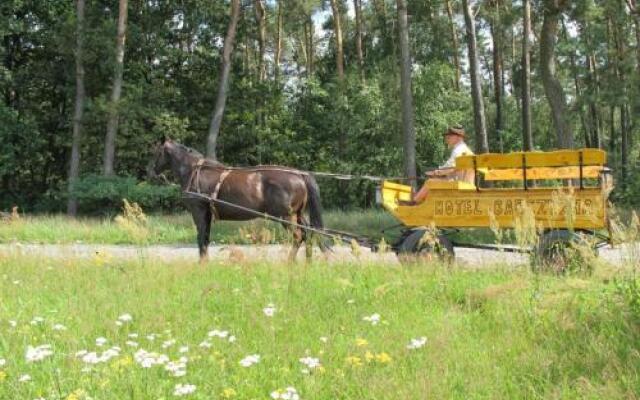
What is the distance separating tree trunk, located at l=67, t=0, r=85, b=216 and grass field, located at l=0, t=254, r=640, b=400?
1849cm

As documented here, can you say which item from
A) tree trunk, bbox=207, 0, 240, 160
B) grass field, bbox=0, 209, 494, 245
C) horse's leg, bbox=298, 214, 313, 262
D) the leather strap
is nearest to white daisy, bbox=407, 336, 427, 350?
horse's leg, bbox=298, 214, 313, 262

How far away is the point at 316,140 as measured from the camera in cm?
3198

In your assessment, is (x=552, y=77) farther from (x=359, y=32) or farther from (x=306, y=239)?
(x=359, y=32)

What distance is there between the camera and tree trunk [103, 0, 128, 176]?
2436 centimetres

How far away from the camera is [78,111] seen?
26.5 m

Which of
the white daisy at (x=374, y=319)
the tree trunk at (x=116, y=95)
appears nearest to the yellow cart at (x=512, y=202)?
the white daisy at (x=374, y=319)

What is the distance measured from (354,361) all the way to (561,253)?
3.98 m

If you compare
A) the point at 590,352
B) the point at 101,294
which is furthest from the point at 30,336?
the point at 590,352

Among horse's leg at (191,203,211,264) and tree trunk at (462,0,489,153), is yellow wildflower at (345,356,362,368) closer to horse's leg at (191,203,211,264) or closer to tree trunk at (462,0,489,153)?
horse's leg at (191,203,211,264)

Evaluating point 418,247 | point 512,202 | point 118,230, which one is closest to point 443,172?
point 512,202

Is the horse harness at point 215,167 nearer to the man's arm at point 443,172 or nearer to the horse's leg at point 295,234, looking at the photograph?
the horse's leg at point 295,234

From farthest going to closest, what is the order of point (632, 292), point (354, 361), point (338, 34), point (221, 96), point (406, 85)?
point (338, 34) → point (221, 96) → point (406, 85) → point (632, 292) → point (354, 361)

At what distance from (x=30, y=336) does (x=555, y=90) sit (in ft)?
51.6

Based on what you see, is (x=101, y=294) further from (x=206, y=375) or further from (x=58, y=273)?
(x=206, y=375)
